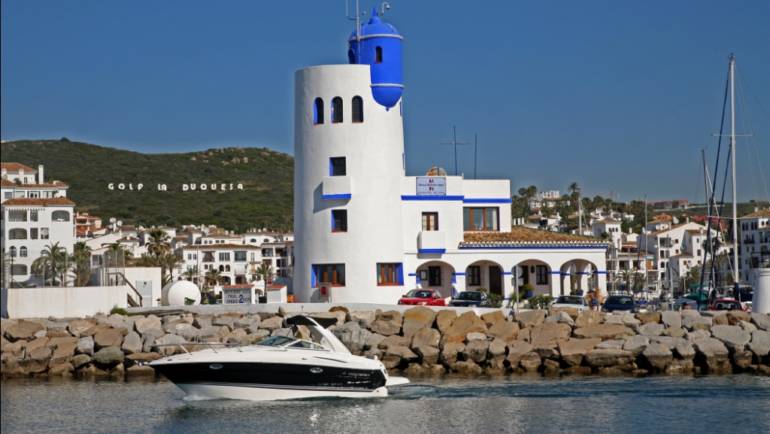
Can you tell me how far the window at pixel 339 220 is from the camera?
52000mm

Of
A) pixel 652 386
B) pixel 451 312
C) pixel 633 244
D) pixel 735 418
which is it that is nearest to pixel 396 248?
pixel 451 312

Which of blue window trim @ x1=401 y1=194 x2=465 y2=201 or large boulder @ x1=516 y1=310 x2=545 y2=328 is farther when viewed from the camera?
blue window trim @ x1=401 y1=194 x2=465 y2=201

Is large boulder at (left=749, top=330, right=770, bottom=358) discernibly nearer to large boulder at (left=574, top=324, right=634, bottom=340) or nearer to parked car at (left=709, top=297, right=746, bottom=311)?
large boulder at (left=574, top=324, right=634, bottom=340)

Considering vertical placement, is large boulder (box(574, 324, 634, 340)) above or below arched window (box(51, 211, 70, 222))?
below

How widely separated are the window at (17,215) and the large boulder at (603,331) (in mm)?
61964

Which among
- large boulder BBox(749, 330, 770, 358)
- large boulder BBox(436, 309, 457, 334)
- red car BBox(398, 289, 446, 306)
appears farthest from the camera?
red car BBox(398, 289, 446, 306)

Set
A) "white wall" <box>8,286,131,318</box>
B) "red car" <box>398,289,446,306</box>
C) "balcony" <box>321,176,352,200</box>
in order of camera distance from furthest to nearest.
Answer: "balcony" <box>321,176,352,200</box>
"red car" <box>398,289,446,306</box>
"white wall" <box>8,286,131,318</box>

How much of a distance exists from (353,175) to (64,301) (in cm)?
1354

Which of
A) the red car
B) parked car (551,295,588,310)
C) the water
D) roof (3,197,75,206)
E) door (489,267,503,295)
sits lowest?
the water

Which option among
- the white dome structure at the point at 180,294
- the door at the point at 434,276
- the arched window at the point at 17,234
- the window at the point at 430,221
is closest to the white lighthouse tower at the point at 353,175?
the window at the point at 430,221

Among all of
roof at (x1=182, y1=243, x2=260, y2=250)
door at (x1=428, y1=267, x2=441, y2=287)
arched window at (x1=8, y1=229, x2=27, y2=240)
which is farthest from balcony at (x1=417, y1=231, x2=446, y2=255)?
roof at (x1=182, y1=243, x2=260, y2=250)

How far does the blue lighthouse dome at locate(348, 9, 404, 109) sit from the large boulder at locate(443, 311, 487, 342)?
11759 millimetres

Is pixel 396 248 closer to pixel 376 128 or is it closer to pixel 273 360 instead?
pixel 376 128

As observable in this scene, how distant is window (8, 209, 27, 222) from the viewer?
9406 centimetres
